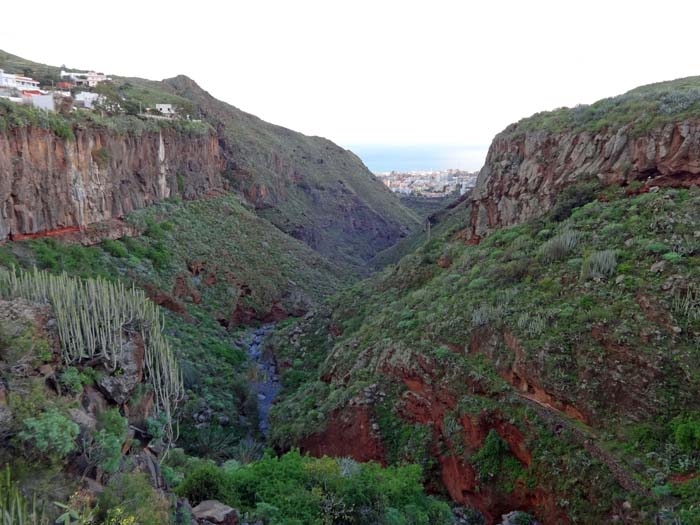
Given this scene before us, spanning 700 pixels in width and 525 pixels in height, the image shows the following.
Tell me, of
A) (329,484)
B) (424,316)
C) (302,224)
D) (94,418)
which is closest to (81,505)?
(94,418)

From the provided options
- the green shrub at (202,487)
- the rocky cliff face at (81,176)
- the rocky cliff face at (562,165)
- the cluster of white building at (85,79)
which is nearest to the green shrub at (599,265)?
the rocky cliff face at (562,165)

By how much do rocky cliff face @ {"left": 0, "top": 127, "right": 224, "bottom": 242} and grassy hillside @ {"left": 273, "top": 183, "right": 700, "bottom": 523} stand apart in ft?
53.8

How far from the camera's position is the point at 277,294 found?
3762cm

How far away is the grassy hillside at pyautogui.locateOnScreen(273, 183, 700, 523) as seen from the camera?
1059 centimetres

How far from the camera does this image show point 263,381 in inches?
1035

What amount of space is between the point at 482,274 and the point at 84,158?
23759 mm

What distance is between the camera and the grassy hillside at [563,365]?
10.6 metres

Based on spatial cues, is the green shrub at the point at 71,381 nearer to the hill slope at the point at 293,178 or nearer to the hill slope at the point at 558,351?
the hill slope at the point at 558,351

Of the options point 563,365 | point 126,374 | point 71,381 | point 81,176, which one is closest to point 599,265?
point 563,365

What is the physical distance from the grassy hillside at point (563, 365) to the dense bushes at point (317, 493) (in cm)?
278

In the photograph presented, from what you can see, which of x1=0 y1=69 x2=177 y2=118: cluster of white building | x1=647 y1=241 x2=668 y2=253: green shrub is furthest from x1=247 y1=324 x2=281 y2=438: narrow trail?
x1=0 y1=69 x2=177 y2=118: cluster of white building

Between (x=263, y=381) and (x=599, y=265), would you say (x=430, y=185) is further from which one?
(x=599, y=265)

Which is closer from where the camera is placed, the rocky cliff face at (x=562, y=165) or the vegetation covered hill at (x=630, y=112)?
the rocky cliff face at (x=562, y=165)

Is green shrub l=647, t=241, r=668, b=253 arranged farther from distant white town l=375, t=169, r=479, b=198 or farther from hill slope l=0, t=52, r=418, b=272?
distant white town l=375, t=169, r=479, b=198
